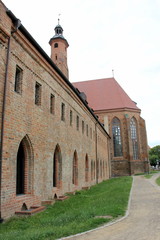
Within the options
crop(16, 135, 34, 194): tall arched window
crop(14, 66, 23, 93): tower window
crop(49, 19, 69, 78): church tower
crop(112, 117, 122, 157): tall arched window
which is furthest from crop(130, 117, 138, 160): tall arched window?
crop(14, 66, 23, 93): tower window

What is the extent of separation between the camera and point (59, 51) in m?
32.1

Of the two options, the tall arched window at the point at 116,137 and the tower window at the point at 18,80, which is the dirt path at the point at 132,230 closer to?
the tower window at the point at 18,80

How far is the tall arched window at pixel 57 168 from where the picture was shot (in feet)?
40.4

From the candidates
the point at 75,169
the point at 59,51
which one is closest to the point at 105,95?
the point at 59,51

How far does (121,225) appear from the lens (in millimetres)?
5883

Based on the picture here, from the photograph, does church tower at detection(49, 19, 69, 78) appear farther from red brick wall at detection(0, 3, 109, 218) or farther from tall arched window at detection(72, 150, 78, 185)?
red brick wall at detection(0, 3, 109, 218)

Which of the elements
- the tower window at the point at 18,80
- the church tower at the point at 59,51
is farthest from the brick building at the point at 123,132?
the tower window at the point at 18,80

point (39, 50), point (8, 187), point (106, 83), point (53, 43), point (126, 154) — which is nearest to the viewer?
point (8, 187)

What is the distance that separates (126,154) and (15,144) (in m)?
34.2

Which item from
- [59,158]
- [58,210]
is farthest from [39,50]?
[58,210]

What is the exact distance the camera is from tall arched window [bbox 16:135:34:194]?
888 cm

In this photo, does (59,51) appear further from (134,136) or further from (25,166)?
(25,166)

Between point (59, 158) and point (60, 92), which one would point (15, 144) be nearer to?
point (59, 158)

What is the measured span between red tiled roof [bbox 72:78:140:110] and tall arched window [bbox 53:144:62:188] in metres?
31.2
